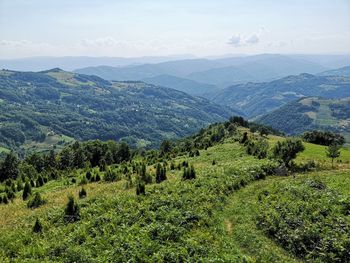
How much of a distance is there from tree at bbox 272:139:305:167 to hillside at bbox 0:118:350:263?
27.9 ft

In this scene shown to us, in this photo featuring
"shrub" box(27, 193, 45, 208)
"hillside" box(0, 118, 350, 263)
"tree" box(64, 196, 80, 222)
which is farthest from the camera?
"shrub" box(27, 193, 45, 208)

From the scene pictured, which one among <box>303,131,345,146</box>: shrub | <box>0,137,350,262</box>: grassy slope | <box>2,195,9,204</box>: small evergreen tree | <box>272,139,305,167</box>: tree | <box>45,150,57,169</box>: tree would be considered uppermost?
<box>0,137,350,262</box>: grassy slope

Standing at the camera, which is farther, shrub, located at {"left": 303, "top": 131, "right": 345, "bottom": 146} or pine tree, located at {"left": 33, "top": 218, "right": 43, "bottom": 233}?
shrub, located at {"left": 303, "top": 131, "right": 345, "bottom": 146}

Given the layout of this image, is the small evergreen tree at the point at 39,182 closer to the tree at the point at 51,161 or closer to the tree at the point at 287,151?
the tree at the point at 51,161

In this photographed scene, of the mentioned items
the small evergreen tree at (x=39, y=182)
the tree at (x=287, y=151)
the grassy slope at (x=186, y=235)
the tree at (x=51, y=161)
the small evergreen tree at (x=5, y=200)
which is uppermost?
the grassy slope at (x=186, y=235)

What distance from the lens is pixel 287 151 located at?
63.0 m

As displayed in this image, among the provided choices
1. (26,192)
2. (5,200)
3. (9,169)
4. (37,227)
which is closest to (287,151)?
(26,192)

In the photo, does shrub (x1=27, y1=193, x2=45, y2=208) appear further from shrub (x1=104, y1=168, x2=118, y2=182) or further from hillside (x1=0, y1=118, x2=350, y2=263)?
shrub (x1=104, y1=168, x2=118, y2=182)

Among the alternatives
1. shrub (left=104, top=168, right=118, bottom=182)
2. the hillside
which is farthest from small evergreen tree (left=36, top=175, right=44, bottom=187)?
shrub (left=104, top=168, right=118, bottom=182)

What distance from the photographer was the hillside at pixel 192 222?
2719 cm

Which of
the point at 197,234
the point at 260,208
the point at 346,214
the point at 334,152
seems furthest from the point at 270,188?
the point at 334,152

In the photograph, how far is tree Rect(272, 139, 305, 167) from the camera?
59.0m

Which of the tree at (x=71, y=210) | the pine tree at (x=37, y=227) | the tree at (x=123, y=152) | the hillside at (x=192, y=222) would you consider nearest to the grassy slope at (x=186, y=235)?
Result: the hillside at (x=192, y=222)

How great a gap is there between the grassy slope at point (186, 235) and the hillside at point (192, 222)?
0.28 ft
